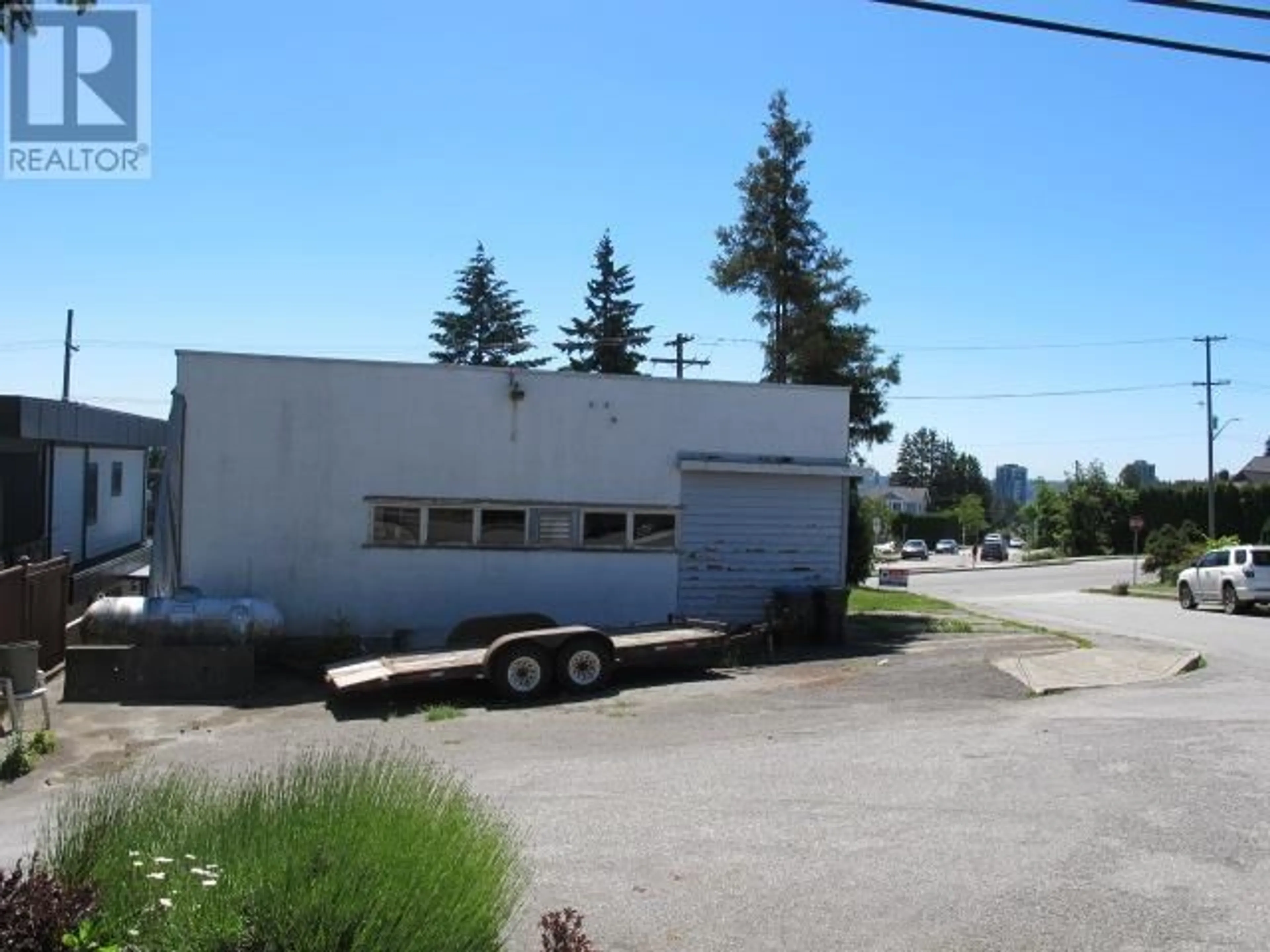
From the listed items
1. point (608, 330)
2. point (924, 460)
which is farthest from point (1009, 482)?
point (608, 330)

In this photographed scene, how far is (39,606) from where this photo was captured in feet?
53.5

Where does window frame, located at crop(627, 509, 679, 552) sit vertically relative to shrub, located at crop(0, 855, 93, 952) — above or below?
above

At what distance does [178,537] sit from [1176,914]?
571 inches

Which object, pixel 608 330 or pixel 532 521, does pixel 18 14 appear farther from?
pixel 608 330

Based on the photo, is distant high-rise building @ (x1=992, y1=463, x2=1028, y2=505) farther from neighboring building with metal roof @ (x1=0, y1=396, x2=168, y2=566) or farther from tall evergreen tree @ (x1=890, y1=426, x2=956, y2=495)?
neighboring building with metal roof @ (x1=0, y1=396, x2=168, y2=566)

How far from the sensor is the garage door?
1959cm

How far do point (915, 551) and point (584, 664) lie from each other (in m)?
80.9

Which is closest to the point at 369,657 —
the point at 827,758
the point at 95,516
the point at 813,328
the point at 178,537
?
the point at 178,537

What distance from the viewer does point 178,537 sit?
17500 mm

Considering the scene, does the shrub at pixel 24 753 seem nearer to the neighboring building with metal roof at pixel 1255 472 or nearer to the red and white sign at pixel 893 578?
the red and white sign at pixel 893 578

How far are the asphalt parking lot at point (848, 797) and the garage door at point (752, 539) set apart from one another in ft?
12.3

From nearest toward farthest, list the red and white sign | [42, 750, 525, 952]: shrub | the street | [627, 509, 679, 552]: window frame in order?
[42, 750, 525, 952]: shrub, [627, 509, 679, 552]: window frame, the street, the red and white sign

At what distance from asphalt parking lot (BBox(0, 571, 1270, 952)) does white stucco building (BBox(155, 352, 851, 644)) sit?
3.46 meters

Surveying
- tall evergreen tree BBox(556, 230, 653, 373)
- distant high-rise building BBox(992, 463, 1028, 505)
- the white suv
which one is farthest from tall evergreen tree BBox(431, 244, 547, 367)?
distant high-rise building BBox(992, 463, 1028, 505)
